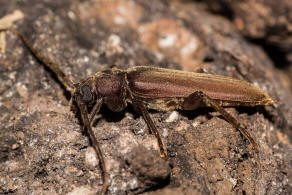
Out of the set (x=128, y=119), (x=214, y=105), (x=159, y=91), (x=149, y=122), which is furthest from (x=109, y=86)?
(x=214, y=105)

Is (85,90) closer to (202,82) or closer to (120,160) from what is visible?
(120,160)

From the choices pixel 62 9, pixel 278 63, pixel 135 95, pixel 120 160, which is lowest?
pixel 278 63

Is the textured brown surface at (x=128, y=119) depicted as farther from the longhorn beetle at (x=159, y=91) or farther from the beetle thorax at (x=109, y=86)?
the beetle thorax at (x=109, y=86)

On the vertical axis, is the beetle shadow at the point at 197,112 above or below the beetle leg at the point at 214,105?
below

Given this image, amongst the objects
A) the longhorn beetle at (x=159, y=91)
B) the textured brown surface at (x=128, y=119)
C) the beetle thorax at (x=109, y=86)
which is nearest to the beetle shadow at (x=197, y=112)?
the textured brown surface at (x=128, y=119)

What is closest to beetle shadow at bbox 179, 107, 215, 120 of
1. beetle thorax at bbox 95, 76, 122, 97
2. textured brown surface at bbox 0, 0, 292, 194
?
textured brown surface at bbox 0, 0, 292, 194

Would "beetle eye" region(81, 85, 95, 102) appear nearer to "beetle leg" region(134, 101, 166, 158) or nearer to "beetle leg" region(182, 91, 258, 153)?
"beetle leg" region(134, 101, 166, 158)

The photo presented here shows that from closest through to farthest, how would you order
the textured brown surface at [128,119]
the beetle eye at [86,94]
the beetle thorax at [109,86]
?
the textured brown surface at [128,119]
the beetle eye at [86,94]
the beetle thorax at [109,86]

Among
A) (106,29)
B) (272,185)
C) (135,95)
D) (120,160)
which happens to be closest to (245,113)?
(272,185)
